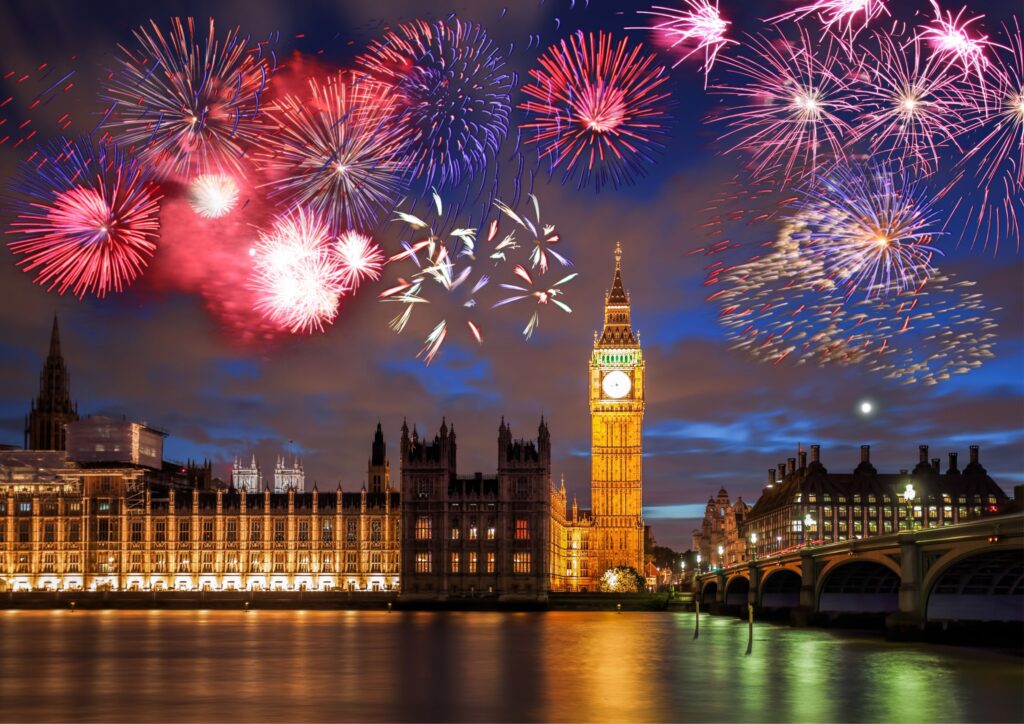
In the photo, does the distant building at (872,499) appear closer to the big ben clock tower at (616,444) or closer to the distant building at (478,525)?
the big ben clock tower at (616,444)

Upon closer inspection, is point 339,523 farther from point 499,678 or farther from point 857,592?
point 499,678

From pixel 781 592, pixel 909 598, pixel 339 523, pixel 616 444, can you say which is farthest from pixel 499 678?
pixel 616 444

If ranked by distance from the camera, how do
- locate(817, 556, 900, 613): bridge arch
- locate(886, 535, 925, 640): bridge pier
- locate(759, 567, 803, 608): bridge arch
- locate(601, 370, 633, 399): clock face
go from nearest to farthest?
locate(886, 535, 925, 640): bridge pier < locate(817, 556, 900, 613): bridge arch < locate(759, 567, 803, 608): bridge arch < locate(601, 370, 633, 399): clock face

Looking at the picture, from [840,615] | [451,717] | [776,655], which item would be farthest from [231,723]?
[840,615]

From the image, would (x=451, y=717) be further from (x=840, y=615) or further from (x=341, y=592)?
(x=341, y=592)

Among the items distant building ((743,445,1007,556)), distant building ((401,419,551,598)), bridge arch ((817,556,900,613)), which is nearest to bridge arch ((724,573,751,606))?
distant building ((401,419,551,598))

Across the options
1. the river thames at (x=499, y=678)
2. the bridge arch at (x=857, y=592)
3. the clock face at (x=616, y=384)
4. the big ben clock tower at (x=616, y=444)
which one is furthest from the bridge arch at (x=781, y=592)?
the clock face at (x=616, y=384)

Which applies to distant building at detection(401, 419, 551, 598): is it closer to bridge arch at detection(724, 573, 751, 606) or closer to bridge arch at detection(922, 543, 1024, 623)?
bridge arch at detection(724, 573, 751, 606)
